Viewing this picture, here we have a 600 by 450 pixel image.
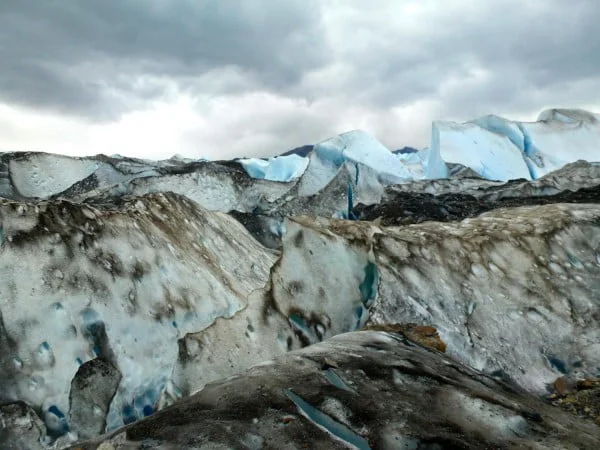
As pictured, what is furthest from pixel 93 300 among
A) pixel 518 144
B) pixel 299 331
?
pixel 518 144

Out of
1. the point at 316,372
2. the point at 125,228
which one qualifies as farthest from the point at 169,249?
the point at 316,372

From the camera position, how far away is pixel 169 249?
21.2 feet

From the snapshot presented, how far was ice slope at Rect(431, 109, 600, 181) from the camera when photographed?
64.3ft

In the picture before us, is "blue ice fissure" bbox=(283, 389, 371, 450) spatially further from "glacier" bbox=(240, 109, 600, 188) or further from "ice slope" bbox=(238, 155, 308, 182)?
"ice slope" bbox=(238, 155, 308, 182)

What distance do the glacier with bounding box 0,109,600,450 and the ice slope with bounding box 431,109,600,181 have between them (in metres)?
13.2

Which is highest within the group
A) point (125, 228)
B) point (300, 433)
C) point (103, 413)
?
point (125, 228)

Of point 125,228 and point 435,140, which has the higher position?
point 435,140

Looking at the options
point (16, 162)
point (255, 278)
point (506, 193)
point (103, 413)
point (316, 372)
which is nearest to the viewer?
point (316, 372)

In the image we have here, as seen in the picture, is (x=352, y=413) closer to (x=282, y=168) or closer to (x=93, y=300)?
(x=93, y=300)

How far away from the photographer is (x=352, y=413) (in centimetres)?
282

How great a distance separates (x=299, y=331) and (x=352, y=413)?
2.46 m

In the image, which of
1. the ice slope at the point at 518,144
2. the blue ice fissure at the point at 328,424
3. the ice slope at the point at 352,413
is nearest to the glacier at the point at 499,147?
the ice slope at the point at 518,144

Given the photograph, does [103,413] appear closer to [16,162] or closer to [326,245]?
[326,245]

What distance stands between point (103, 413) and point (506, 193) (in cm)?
862
